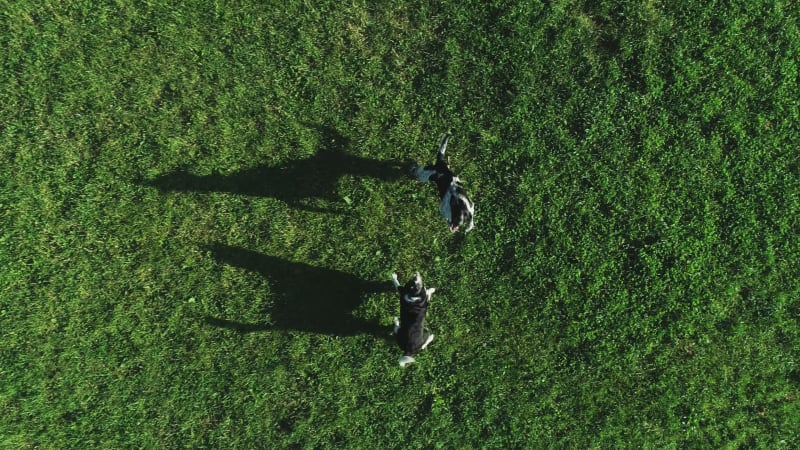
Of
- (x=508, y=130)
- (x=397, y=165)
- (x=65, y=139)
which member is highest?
(x=508, y=130)

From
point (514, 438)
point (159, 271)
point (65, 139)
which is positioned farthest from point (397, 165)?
point (65, 139)

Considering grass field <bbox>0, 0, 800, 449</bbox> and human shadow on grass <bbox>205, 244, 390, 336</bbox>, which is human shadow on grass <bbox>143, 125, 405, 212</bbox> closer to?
Result: grass field <bbox>0, 0, 800, 449</bbox>

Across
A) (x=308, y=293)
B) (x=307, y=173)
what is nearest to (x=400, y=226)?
(x=307, y=173)

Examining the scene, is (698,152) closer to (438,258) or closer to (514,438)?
(438,258)

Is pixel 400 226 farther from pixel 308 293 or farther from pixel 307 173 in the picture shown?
pixel 308 293

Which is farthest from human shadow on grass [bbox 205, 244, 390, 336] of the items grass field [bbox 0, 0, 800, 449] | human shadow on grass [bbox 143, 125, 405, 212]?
human shadow on grass [bbox 143, 125, 405, 212]

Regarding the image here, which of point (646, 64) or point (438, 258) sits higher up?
point (646, 64)

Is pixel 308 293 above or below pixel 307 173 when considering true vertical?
below

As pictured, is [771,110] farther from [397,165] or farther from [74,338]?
[74,338]
